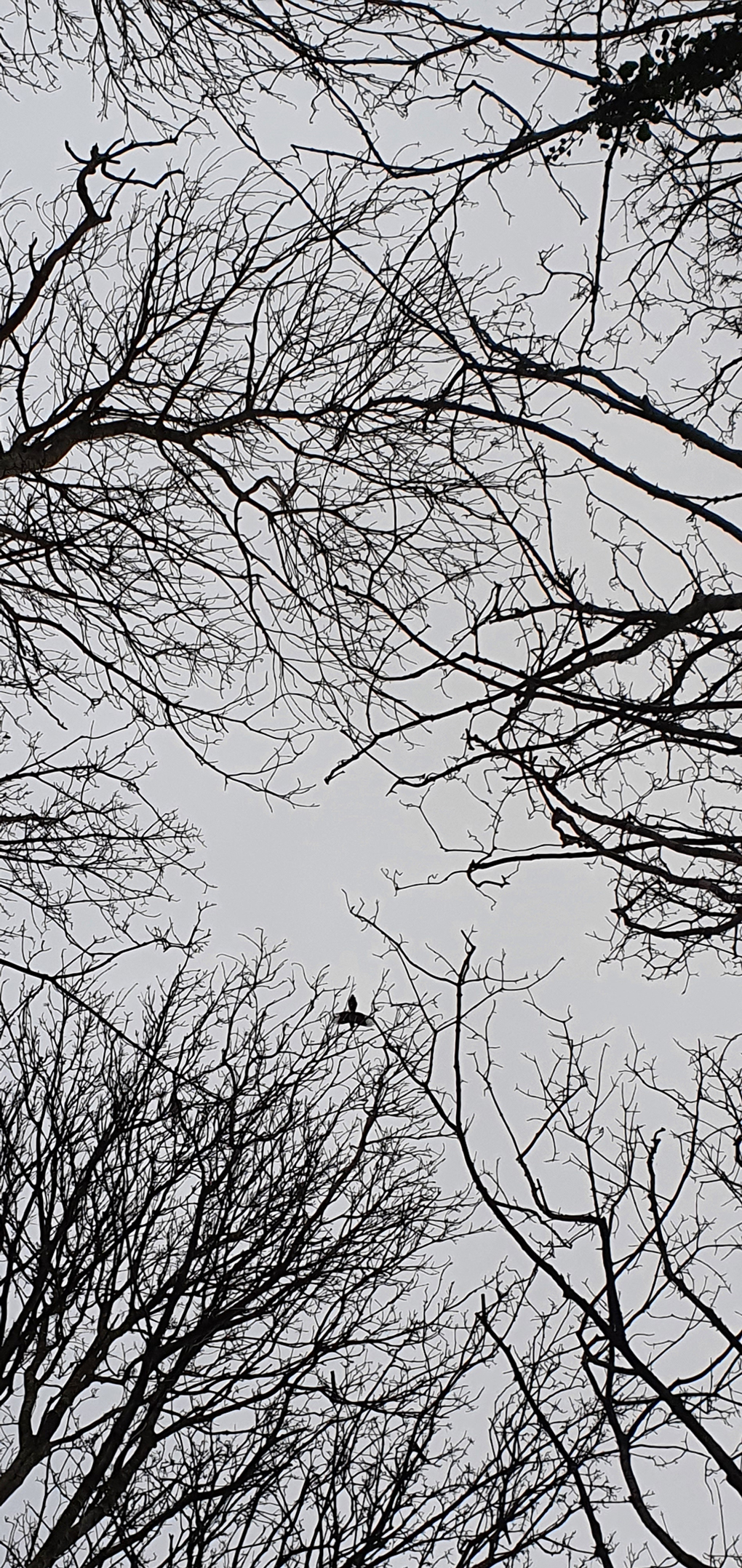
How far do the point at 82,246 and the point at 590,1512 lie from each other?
368 centimetres

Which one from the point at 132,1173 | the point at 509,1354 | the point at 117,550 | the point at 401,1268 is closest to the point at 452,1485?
the point at 401,1268

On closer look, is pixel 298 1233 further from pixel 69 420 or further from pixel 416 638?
pixel 416 638

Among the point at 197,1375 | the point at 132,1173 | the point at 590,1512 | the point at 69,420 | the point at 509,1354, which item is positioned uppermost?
the point at 69,420

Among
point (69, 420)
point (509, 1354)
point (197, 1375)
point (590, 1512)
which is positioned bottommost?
point (590, 1512)

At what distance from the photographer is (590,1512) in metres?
1.34

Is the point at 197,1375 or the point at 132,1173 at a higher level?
the point at 132,1173

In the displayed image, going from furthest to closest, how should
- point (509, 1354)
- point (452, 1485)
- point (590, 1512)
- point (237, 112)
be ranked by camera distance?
point (452, 1485), point (237, 112), point (509, 1354), point (590, 1512)

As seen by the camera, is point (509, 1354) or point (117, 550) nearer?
point (509, 1354)

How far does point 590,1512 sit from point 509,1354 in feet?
0.71

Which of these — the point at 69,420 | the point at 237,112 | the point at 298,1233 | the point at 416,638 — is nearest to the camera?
the point at 416,638

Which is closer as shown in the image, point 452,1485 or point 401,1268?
point 452,1485

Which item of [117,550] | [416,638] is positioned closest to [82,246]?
[117,550]

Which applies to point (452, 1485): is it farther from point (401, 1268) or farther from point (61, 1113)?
point (61, 1113)

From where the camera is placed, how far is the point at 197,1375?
234 inches
